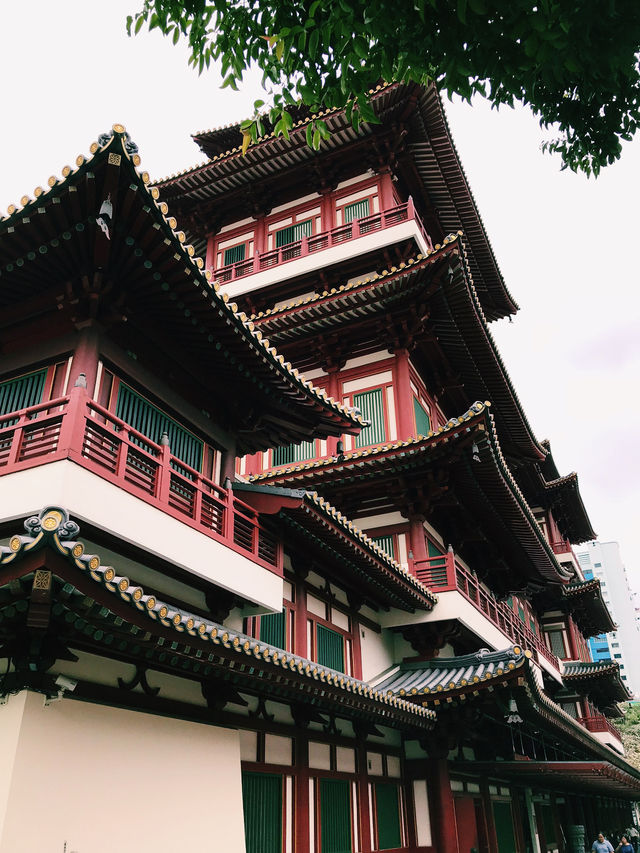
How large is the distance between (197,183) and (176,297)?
14030 mm

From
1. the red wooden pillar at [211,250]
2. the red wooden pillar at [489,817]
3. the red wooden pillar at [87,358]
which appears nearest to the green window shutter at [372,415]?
the red wooden pillar at [211,250]

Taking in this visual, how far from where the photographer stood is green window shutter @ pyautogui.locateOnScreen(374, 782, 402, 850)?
41.8 feet

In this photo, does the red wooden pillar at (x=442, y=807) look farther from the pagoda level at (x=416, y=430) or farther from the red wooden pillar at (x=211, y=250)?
the red wooden pillar at (x=211, y=250)

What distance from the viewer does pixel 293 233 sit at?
21.7 metres

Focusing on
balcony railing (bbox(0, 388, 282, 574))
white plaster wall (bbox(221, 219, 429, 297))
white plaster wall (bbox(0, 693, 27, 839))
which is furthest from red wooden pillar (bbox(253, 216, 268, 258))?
white plaster wall (bbox(0, 693, 27, 839))

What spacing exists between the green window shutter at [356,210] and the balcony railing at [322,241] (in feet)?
2.44

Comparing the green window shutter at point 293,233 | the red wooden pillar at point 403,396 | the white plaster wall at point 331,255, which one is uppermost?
the green window shutter at point 293,233

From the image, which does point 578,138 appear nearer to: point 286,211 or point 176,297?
point 176,297

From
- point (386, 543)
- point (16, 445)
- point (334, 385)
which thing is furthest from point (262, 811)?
point (334, 385)

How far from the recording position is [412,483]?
16297 millimetres

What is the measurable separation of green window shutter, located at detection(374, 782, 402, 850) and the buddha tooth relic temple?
0.07 m

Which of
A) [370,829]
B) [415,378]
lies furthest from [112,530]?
[415,378]

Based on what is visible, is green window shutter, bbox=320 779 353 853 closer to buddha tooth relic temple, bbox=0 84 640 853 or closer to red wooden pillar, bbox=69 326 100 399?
buddha tooth relic temple, bbox=0 84 640 853

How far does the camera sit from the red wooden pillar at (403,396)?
17.2m
